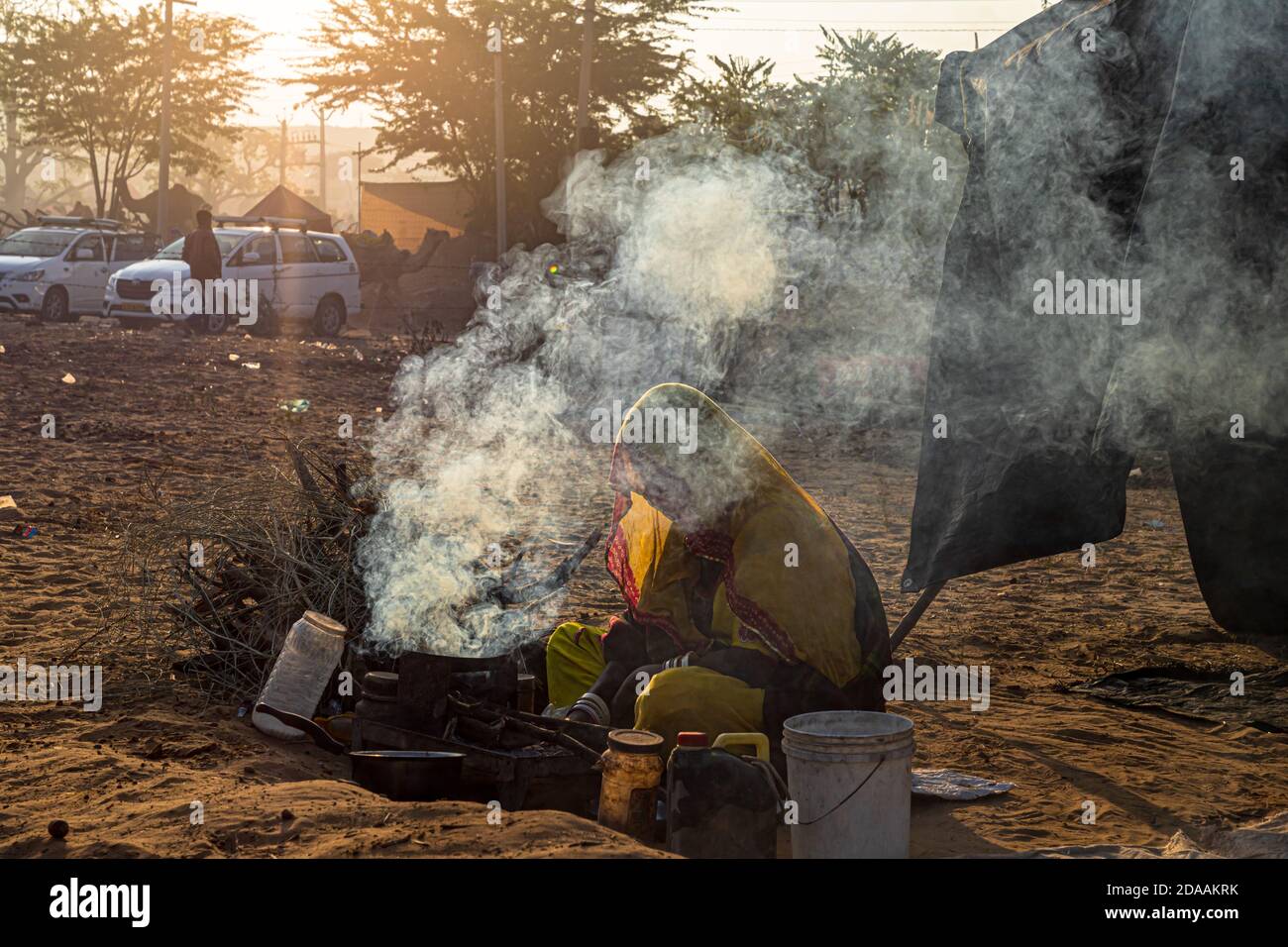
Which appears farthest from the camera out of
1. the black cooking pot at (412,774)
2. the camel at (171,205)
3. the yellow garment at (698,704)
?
the camel at (171,205)

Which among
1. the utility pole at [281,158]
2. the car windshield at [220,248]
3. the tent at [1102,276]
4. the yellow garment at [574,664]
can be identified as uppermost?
the utility pole at [281,158]

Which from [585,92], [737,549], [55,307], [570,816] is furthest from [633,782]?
[585,92]

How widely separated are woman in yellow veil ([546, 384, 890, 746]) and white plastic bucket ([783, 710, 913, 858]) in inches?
19.1

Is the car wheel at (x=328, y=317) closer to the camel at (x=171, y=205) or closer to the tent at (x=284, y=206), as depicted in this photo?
the camel at (x=171, y=205)

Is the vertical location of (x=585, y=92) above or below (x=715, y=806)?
above

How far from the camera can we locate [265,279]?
20516 millimetres

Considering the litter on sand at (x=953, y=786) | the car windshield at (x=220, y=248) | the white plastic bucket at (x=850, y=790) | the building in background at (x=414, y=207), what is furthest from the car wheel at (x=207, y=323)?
the building in background at (x=414, y=207)

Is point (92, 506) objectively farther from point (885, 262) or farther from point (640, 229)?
point (885, 262)

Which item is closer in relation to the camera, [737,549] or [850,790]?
[850,790]

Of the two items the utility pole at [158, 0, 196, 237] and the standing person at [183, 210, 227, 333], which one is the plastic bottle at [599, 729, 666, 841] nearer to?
the standing person at [183, 210, 227, 333]

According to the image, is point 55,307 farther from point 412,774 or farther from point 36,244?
point 412,774

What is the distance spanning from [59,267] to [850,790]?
20.3 meters

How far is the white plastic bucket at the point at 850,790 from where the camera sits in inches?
144

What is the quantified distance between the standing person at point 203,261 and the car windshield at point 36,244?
3211mm
